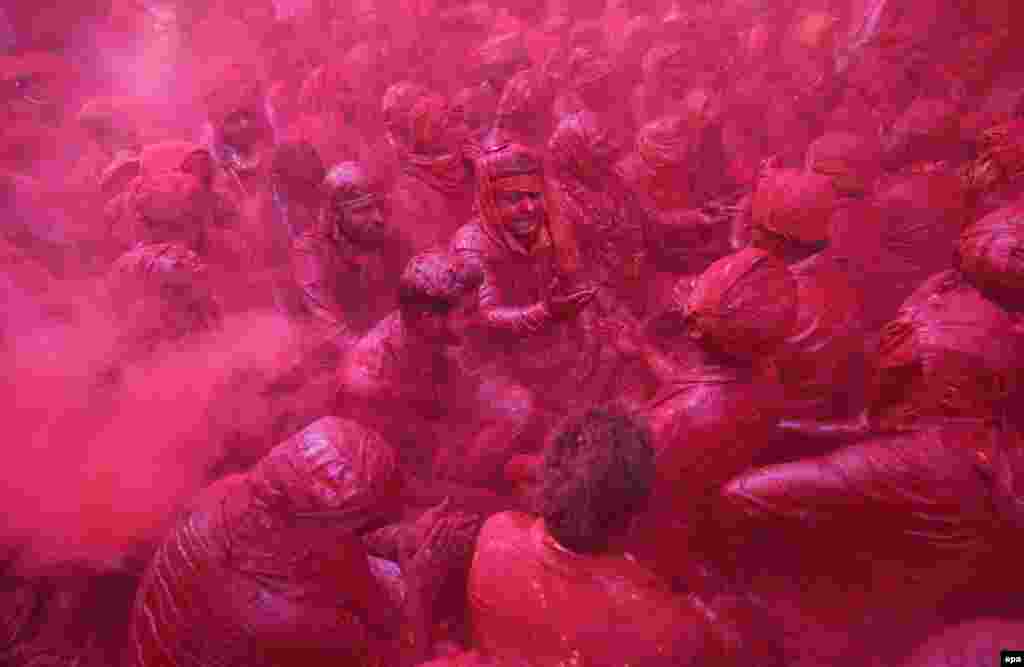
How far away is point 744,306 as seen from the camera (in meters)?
2.69

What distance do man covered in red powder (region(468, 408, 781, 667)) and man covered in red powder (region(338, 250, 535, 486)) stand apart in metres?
1.50

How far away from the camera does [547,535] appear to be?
2.21m

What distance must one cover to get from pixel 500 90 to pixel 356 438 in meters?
5.78

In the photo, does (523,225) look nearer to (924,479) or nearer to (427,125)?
(427,125)

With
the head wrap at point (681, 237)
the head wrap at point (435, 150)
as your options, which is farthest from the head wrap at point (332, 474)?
the head wrap at point (681, 237)

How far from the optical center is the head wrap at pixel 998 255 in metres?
2.61

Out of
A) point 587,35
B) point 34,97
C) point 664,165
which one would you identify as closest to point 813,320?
point 664,165

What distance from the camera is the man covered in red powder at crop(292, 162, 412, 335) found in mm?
4566

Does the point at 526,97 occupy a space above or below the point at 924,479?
above

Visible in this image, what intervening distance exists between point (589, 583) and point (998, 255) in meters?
2.01

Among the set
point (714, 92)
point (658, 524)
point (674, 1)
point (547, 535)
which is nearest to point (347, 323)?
point (658, 524)

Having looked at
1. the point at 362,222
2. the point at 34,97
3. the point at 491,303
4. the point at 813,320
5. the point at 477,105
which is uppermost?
the point at 34,97

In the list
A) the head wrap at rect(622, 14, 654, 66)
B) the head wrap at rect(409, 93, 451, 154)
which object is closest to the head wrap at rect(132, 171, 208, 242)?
the head wrap at rect(409, 93, 451, 154)

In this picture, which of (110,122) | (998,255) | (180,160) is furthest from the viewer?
(110,122)
